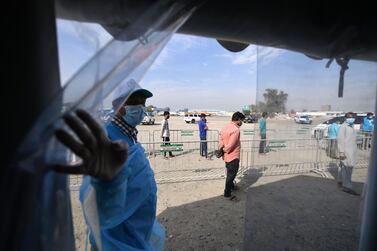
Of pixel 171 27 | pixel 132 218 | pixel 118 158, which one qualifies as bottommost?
pixel 132 218

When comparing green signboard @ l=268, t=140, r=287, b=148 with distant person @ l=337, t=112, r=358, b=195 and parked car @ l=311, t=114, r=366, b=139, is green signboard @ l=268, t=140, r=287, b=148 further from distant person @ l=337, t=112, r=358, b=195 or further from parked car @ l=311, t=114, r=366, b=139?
distant person @ l=337, t=112, r=358, b=195

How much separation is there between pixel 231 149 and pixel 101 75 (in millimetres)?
4178

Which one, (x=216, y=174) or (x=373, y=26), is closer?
(x=373, y=26)

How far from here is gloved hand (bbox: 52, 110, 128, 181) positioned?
2.43 ft

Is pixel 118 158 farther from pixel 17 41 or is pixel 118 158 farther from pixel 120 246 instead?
pixel 120 246

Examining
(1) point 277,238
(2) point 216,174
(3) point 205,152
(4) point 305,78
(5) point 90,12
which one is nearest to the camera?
(5) point 90,12

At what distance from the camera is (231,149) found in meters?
4.80

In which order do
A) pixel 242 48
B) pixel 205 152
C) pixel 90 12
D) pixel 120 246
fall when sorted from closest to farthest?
pixel 90 12, pixel 120 246, pixel 242 48, pixel 205 152

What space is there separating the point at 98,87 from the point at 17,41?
28 cm

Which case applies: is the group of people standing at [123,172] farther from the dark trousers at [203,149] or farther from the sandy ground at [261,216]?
the dark trousers at [203,149]

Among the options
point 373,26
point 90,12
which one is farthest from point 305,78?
point 90,12

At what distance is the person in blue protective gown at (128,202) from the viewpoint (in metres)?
1.11

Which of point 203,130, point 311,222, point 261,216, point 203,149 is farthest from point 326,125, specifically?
point 203,130

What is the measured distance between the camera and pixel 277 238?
3.10 meters
